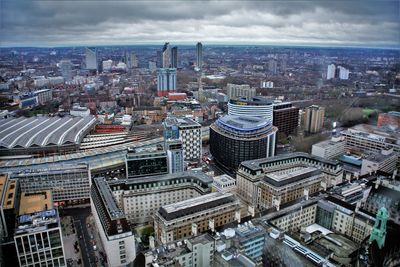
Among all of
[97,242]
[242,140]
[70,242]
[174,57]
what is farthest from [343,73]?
[174,57]

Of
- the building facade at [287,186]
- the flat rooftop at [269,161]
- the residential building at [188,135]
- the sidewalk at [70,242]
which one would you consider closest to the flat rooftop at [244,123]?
the residential building at [188,135]

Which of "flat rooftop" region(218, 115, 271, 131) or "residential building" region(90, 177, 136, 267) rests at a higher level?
"flat rooftop" region(218, 115, 271, 131)

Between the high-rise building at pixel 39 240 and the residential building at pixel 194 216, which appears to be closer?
the high-rise building at pixel 39 240

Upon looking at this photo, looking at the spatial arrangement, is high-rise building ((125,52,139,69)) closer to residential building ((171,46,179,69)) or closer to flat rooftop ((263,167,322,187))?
residential building ((171,46,179,69))

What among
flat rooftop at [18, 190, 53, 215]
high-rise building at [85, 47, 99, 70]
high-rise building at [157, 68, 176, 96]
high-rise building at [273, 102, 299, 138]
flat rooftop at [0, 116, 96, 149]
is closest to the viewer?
flat rooftop at [18, 190, 53, 215]

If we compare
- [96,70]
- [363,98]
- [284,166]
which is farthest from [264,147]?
[96,70]

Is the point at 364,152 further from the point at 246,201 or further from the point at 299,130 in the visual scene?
the point at 246,201

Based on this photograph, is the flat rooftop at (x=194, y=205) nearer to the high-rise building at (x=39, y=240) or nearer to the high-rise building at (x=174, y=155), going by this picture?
the high-rise building at (x=39, y=240)

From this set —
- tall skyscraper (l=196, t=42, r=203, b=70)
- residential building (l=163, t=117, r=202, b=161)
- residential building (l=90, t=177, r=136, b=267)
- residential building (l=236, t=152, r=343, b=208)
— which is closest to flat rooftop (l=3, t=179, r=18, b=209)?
residential building (l=90, t=177, r=136, b=267)
